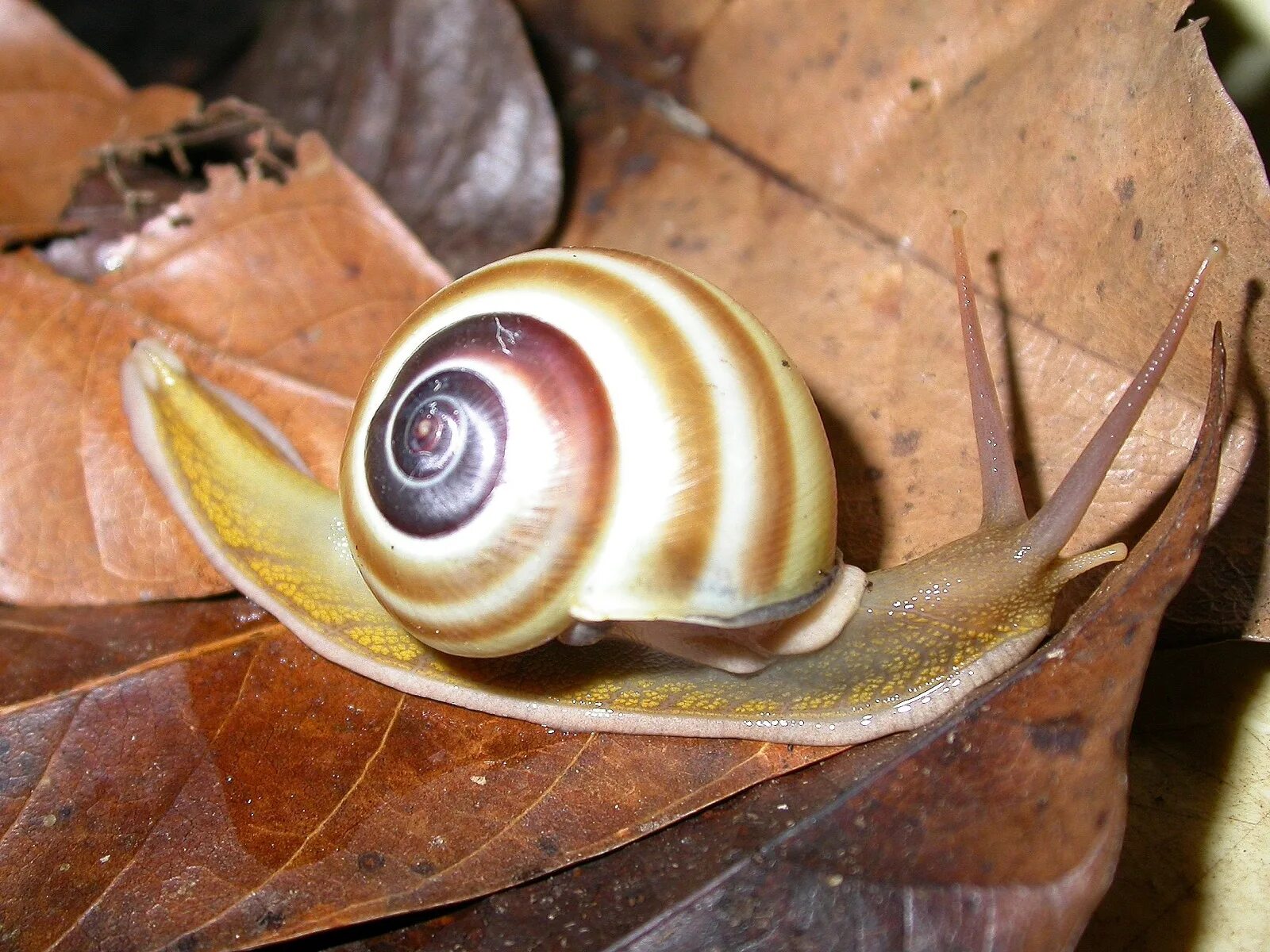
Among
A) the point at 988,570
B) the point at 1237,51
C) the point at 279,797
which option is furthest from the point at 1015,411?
the point at 279,797

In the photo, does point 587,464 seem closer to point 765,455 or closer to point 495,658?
point 765,455

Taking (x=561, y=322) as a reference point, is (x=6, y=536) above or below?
below

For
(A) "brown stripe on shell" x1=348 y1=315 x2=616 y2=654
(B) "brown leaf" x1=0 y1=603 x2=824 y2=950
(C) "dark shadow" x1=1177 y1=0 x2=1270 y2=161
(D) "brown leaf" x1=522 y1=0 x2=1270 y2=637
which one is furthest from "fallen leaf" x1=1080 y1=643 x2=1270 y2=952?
(C) "dark shadow" x1=1177 y1=0 x2=1270 y2=161

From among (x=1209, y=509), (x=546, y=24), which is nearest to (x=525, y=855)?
(x=1209, y=509)

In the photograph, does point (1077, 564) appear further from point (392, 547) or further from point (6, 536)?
point (6, 536)

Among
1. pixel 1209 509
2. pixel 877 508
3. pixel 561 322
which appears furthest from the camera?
pixel 877 508

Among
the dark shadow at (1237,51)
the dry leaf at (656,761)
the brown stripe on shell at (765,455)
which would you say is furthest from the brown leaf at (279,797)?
the dark shadow at (1237,51)

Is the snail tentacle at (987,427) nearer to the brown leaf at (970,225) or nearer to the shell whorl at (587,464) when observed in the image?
the brown leaf at (970,225)
